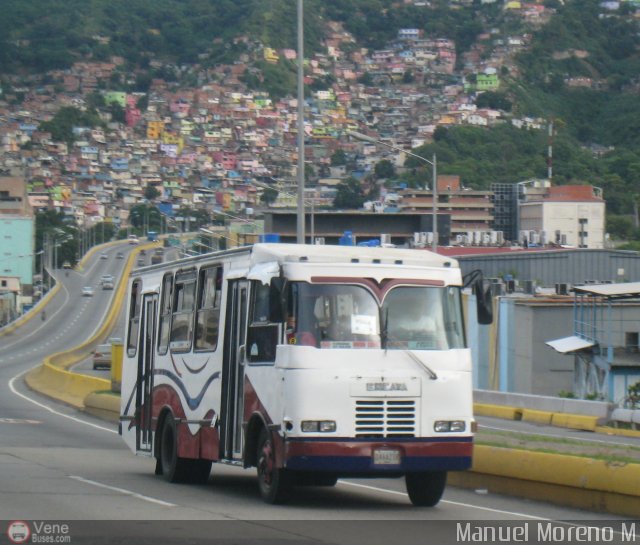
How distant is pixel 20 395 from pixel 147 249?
501 ft

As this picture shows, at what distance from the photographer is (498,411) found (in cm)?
3747

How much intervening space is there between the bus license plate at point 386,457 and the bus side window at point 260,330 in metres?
1.47

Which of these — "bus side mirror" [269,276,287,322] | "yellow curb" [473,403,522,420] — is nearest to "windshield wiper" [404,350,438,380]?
"bus side mirror" [269,276,287,322]

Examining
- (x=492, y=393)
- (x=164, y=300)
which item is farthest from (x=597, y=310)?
(x=164, y=300)

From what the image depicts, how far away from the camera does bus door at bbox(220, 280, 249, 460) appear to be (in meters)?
16.8

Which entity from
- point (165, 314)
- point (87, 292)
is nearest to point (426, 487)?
point (165, 314)

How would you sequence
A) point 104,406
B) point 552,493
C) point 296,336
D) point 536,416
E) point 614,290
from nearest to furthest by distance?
point 296,336 → point 552,493 → point 104,406 → point 536,416 → point 614,290

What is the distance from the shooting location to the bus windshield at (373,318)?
1560 cm

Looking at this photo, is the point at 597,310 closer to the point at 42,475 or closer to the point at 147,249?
the point at 42,475

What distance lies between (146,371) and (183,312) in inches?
78.0

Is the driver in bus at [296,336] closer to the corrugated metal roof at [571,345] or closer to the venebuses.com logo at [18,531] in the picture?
the venebuses.com logo at [18,531]

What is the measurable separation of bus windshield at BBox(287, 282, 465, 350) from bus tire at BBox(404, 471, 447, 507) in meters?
1.38

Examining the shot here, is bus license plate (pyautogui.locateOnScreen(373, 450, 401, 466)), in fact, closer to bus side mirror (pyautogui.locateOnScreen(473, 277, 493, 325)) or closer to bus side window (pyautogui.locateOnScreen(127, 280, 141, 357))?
bus side mirror (pyautogui.locateOnScreen(473, 277, 493, 325))

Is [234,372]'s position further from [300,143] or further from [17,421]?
[17,421]
